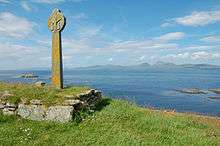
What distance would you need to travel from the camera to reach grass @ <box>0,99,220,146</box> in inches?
503

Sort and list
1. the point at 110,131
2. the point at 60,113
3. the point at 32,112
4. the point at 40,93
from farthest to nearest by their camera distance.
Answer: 1. the point at 40,93
2. the point at 32,112
3. the point at 60,113
4. the point at 110,131

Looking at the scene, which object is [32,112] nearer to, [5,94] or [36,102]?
[36,102]

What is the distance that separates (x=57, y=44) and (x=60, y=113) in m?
4.90

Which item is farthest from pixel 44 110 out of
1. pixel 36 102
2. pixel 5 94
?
pixel 5 94

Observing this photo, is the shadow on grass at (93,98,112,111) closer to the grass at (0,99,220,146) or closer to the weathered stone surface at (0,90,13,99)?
the grass at (0,99,220,146)

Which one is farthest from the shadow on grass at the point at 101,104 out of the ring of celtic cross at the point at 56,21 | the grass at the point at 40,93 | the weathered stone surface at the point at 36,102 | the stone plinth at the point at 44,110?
the ring of celtic cross at the point at 56,21

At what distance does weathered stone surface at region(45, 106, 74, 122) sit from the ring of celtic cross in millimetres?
5226

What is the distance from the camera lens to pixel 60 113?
14789mm

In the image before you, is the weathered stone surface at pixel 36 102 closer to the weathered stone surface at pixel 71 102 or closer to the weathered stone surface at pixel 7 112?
the weathered stone surface at pixel 7 112

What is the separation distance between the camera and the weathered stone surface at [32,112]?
15000mm

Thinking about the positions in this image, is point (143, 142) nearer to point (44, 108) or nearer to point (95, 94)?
point (44, 108)

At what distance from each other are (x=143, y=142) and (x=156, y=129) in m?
2.43

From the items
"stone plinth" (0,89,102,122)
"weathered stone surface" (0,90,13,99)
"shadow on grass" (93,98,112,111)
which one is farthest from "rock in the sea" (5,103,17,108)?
"shadow on grass" (93,98,112,111)

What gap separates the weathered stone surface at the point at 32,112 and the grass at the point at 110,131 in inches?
14.1
